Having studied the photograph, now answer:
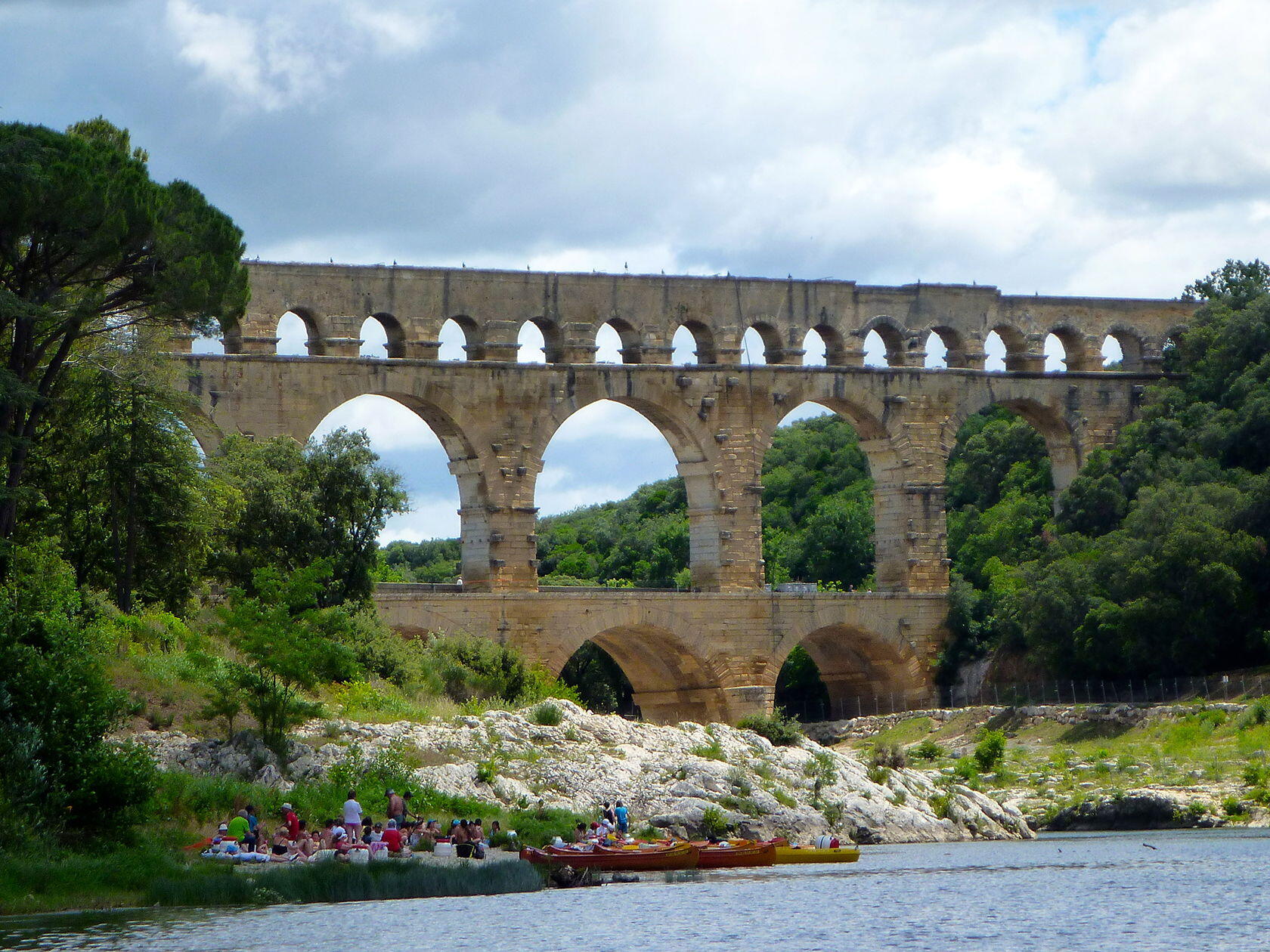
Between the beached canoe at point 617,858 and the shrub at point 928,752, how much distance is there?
46.2 ft

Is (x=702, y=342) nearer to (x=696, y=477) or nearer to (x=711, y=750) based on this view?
(x=696, y=477)

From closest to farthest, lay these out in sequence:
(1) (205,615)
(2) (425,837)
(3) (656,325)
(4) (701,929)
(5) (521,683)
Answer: (4) (701,929), (2) (425,837), (1) (205,615), (5) (521,683), (3) (656,325)

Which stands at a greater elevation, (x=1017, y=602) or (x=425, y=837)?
(x=1017, y=602)

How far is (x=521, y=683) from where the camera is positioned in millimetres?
35281

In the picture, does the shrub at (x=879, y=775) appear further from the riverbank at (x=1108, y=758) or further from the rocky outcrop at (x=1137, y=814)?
the rocky outcrop at (x=1137, y=814)

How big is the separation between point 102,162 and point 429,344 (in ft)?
43.7

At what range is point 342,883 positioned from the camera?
2192cm

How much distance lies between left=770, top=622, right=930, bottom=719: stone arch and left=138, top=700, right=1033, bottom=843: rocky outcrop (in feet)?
32.5

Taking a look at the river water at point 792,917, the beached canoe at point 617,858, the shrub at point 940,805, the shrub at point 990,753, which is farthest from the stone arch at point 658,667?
the beached canoe at point 617,858

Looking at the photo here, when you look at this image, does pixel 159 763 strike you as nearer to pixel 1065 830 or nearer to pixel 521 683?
pixel 521 683

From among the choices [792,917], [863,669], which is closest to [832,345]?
[863,669]

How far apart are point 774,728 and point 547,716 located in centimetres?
692

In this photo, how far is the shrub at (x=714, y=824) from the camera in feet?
90.5

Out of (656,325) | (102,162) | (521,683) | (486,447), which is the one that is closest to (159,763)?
(102,162)
